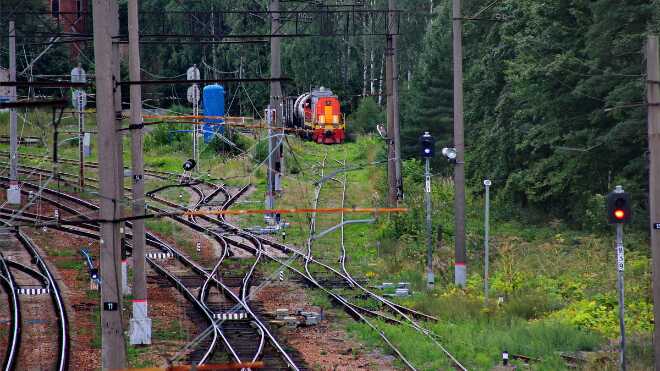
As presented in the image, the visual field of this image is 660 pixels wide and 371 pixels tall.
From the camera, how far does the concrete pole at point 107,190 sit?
1282 centimetres

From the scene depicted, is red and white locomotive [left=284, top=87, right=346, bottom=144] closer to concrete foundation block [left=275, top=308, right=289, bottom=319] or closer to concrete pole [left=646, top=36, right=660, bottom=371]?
concrete foundation block [left=275, top=308, right=289, bottom=319]

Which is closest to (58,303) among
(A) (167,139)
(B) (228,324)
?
(B) (228,324)

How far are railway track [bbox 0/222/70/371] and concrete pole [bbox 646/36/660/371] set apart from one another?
879cm

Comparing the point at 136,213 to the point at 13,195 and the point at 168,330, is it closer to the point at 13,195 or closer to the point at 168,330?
the point at 168,330

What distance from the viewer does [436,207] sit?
35594 millimetres

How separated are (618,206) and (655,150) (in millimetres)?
972

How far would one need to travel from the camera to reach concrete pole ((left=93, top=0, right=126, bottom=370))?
1282cm

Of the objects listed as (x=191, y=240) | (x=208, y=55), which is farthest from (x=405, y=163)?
(x=208, y=55)

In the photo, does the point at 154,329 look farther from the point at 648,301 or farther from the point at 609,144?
the point at 609,144

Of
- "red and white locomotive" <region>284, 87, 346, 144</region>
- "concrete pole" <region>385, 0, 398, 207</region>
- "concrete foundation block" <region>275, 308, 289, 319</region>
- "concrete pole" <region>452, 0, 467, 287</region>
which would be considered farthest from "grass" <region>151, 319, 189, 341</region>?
"red and white locomotive" <region>284, 87, 346, 144</region>

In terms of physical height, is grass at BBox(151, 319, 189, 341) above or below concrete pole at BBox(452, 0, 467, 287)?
below

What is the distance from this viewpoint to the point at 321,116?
54.5 meters

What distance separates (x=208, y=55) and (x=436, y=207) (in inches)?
1803

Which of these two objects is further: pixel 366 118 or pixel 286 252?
pixel 366 118
